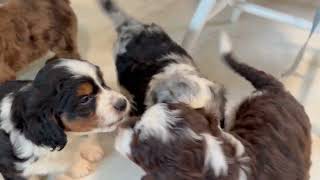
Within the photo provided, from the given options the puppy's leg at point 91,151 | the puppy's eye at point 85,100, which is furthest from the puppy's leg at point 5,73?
the puppy's eye at point 85,100

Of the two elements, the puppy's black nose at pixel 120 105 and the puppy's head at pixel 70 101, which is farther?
the puppy's black nose at pixel 120 105

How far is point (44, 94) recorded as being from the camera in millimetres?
1470

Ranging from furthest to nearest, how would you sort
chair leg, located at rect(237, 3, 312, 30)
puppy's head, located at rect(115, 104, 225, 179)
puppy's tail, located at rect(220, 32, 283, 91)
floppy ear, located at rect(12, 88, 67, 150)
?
chair leg, located at rect(237, 3, 312, 30) → puppy's tail, located at rect(220, 32, 283, 91) → floppy ear, located at rect(12, 88, 67, 150) → puppy's head, located at rect(115, 104, 225, 179)

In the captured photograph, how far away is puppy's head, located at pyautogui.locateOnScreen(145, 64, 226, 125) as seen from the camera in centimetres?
162

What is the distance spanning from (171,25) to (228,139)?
1213 mm

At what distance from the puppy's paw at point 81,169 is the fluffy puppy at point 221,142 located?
0.48 meters

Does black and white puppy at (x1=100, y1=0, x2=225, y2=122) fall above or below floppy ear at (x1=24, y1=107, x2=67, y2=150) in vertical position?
above

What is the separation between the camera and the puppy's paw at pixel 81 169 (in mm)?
1872

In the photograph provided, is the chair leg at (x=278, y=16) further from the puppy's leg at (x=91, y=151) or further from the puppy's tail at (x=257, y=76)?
the puppy's leg at (x=91, y=151)

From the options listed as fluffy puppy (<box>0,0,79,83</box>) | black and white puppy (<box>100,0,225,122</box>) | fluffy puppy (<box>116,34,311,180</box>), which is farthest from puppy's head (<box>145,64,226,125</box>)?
fluffy puppy (<box>0,0,79,83</box>)

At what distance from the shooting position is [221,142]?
134 centimetres

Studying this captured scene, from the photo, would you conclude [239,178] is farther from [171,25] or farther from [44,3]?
[171,25]

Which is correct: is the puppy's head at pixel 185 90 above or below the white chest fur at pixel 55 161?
above

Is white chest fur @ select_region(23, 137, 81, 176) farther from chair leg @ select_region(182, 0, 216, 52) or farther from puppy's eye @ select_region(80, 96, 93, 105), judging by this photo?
chair leg @ select_region(182, 0, 216, 52)
